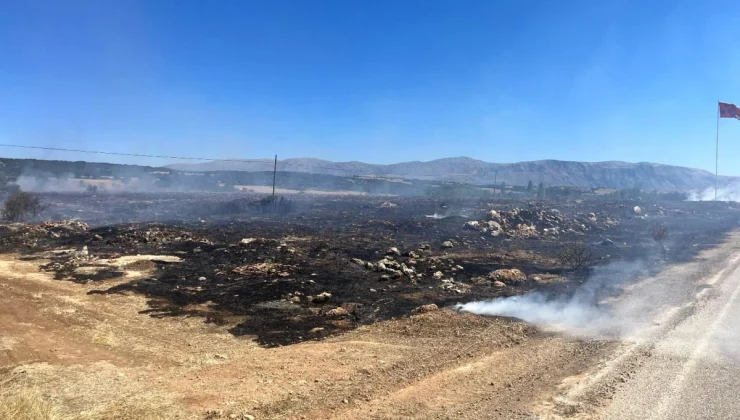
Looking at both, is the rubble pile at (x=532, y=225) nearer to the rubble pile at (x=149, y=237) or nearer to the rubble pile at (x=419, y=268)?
the rubble pile at (x=419, y=268)

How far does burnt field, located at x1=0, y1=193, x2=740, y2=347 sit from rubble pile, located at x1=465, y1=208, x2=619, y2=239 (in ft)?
0.64

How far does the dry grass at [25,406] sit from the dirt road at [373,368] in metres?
0.06

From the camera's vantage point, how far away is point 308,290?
15016 mm

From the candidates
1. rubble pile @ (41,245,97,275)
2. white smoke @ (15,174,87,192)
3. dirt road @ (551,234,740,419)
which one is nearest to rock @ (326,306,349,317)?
dirt road @ (551,234,740,419)

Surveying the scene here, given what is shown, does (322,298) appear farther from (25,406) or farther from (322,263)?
(25,406)

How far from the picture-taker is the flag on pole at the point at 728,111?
165 ft

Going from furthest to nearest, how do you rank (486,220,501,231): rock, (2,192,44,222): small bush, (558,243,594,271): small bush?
(486,220,501,231): rock → (2,192,44,222): small bush → (558,243,594,271): small bush

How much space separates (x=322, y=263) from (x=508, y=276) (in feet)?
28.2

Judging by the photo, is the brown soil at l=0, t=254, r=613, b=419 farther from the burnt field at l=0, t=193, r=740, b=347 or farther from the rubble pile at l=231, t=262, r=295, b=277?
the rubble pile at l=231, t=262, r=295, b=277

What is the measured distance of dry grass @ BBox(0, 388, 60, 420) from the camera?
522 centimetres

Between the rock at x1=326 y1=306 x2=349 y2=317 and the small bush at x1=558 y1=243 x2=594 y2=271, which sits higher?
the small bush at x1=558 y1=243 x2=594 y2=271

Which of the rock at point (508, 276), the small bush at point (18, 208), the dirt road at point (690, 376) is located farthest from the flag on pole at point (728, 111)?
the small bush at point (18, 208)

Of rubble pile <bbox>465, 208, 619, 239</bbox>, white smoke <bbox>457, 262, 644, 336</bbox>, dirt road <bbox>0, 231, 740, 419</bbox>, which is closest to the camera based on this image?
dirt road <bbox>0, 231, 740, 419</bbox>

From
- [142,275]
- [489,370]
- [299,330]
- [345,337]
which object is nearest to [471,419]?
[489,370]
